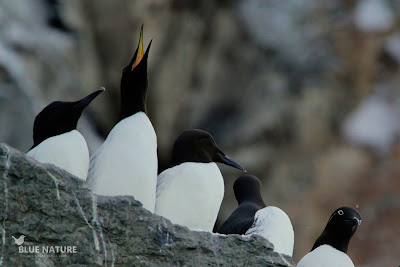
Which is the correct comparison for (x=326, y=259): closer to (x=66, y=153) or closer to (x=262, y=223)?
(x=262, y=223)

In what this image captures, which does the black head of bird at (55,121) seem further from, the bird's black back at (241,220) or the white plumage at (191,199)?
the bird's black back at (241,220)

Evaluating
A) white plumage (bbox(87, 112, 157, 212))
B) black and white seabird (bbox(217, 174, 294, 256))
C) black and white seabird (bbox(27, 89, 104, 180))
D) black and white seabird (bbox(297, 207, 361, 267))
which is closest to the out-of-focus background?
black and white seabird (bbox(217, 174, 294, 256))

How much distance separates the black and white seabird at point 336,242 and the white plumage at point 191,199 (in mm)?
664

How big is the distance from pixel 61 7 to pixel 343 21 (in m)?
3.04

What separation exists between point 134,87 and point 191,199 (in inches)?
25.6

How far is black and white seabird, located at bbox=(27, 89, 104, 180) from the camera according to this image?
434 centimetres

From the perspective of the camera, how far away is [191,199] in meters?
4.62

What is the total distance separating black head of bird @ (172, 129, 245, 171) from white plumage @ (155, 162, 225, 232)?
→ 174 millimetres

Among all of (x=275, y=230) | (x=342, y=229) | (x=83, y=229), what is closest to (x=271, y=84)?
(x=342, y=229)

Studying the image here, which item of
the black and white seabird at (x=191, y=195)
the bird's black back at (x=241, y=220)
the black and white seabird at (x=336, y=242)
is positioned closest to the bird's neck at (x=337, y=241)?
the black and white seabird at (x=336, y=242)

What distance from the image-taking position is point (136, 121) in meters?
4.63

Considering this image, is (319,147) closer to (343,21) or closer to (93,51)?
(343,21)

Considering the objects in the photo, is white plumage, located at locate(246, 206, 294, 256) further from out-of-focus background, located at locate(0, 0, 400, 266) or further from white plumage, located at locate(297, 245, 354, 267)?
out-of-focus background, located at locate(0, 0, 400, 266)

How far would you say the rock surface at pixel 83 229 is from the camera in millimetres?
3664
